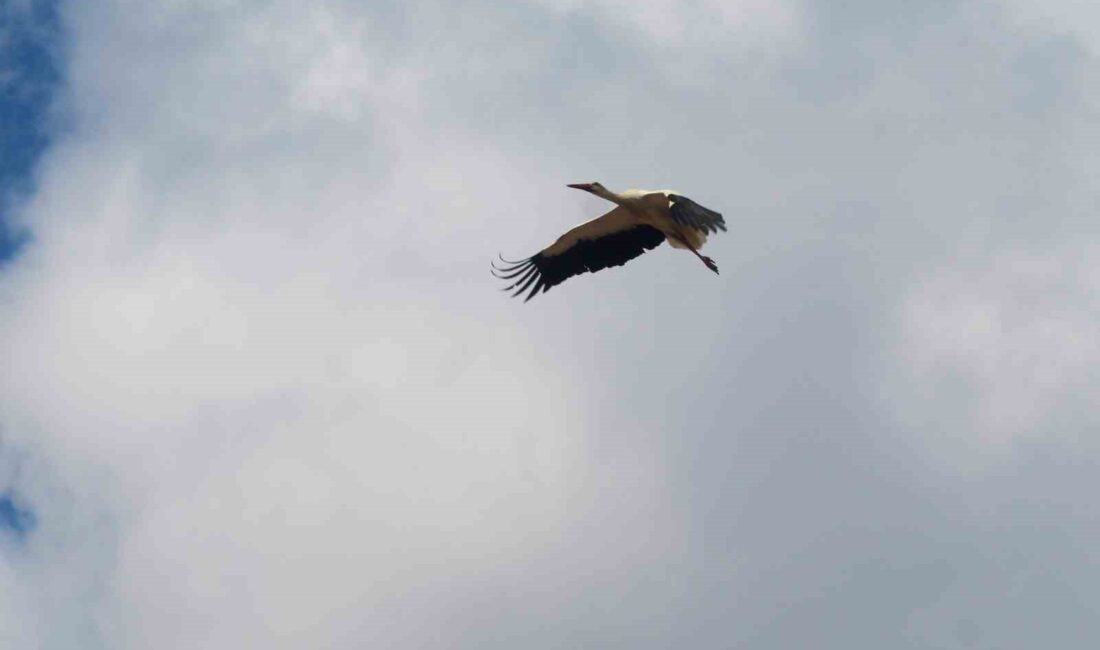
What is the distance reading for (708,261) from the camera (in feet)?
111

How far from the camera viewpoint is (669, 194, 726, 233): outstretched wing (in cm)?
3125

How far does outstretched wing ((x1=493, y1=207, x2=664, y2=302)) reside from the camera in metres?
35.1

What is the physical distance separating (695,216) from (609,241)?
4101mm

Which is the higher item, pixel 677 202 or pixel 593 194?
pixel 593 194

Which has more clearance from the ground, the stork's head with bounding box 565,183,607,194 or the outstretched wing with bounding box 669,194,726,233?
the stork's head with bounding box 565,183,607,194

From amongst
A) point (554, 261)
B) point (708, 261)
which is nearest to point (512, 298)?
point (554, 261)

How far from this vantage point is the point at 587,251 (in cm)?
3556

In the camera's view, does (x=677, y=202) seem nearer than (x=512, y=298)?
Yes

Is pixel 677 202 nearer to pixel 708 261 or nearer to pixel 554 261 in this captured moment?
pixel 708 261

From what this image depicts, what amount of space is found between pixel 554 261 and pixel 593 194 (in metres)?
1.59

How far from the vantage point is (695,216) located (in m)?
31.6

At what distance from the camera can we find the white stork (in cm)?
3369

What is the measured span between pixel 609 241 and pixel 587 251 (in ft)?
1.58

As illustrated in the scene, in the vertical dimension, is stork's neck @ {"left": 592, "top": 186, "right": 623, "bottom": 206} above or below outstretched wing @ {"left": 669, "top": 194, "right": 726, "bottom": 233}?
above
